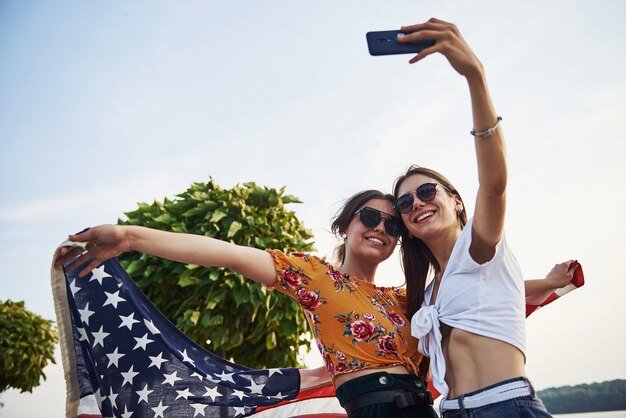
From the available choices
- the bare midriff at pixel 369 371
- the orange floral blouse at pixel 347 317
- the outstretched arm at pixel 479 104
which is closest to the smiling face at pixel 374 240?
the orange floral blouse at pixel 347 317

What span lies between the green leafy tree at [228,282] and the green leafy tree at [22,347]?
14572mm

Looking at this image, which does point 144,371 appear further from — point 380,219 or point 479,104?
point 479,104

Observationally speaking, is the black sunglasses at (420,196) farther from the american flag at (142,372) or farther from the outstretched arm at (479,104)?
the american flag at (142,372)

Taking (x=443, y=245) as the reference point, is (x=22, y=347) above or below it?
above

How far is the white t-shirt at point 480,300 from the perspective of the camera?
2.75 m

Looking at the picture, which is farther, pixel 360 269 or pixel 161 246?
pixel 360 269

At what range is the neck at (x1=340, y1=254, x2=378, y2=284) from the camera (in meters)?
3.99

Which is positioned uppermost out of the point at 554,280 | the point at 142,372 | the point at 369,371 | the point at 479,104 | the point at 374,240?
the point at 479,104

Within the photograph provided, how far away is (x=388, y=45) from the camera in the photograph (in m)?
2.61

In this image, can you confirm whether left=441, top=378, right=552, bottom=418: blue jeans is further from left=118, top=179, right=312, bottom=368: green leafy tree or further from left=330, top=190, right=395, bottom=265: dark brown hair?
left=118, top=179, right=312, bottom=368: green leafy tree

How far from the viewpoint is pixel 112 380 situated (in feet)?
13.7

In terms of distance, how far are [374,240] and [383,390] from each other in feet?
3.68

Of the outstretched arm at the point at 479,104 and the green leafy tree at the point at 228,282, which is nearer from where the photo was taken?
the outstretched arm at the point at 479,104

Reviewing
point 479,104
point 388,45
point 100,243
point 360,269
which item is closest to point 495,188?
point 479,104
